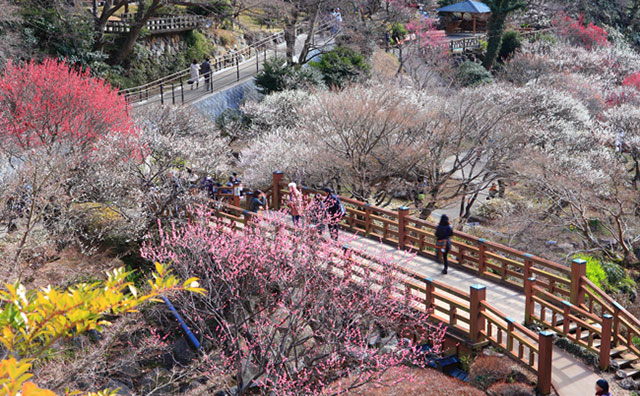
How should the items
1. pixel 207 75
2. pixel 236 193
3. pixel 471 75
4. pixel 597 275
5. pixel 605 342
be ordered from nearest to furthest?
pixel 605 342, pixel 597 275, pixel 236 193, pixel 207 75, pixel 471 75

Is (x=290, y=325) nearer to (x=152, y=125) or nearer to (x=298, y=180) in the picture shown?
(x=298, y=180)

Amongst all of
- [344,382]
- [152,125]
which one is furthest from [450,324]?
[152,125]

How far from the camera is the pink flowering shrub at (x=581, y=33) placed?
4438cm

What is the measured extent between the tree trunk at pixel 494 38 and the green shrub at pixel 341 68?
13.7 m

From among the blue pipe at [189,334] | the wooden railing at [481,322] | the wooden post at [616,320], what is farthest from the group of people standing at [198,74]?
the wooden post at [616,320]

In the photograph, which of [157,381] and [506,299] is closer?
[157,381]

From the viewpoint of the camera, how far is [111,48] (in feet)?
99.2

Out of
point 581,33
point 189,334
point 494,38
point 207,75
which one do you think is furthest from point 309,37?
point 581,33

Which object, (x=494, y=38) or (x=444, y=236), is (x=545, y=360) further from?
(x=494, y=38)

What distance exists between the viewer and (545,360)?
964 centimetres

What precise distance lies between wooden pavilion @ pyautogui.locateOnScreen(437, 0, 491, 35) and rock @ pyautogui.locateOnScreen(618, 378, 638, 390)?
4353 centimetres

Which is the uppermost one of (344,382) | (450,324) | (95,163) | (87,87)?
(87,87)

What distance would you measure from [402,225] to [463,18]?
4114 centimetres

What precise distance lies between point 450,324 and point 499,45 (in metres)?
34.6
